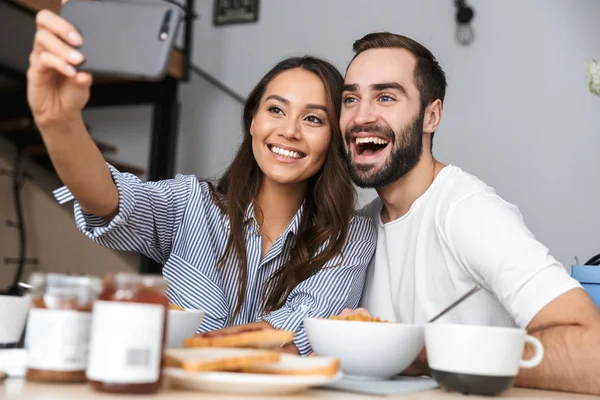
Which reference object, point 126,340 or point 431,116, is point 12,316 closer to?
point 126,340

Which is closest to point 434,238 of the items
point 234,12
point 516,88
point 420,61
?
point 420,61

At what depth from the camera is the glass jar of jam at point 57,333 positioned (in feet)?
2.32

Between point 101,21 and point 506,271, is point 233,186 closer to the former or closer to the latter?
point 506,271

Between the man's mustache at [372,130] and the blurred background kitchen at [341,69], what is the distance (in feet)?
4.46

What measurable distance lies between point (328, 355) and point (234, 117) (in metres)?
3.40

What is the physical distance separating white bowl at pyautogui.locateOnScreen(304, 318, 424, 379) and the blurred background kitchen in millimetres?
2153

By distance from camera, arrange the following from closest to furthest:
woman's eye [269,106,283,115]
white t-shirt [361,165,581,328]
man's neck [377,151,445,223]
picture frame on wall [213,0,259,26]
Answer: white t-shirt [361,165,581,328] → man's neck [377,151,445,223] → woman's eye [269,106,283,115] → picture frame on wall [213,0,259,26]

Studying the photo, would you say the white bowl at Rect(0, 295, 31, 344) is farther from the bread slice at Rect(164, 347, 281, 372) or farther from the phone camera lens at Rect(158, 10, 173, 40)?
the phone camera lens at Rect(158, 10, 173, 40)

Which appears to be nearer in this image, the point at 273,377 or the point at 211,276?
the point at 273,377

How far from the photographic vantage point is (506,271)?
1278 mm

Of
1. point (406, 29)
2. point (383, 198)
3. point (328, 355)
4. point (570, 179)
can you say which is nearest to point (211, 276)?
point (383, 198)

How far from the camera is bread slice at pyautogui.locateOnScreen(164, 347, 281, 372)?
2.39 feet

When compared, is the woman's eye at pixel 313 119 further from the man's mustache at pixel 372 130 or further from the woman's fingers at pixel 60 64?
the woman's fingers at pixel 60 64

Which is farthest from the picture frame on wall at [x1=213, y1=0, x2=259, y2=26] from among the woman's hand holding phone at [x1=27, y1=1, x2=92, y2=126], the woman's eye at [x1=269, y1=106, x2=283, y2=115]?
the woman's hand holding phone at [x1=27, y1=1, x2=92, y2=126]
